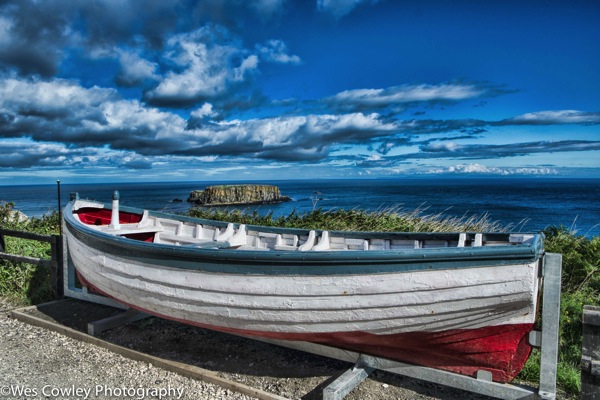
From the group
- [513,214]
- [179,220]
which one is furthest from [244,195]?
[179,220]

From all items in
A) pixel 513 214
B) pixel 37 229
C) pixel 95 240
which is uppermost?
pixel 95 240

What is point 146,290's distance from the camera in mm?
4629

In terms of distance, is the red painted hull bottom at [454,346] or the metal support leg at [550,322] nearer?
the metal support leg at [550,322]

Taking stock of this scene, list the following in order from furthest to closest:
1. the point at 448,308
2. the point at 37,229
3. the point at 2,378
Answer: the point at 37,229 < the point at 2,378 < the point at 448,308

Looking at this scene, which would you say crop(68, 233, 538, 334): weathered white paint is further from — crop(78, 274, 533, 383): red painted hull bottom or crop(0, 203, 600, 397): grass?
crop(0, 203, 600, 397): grass

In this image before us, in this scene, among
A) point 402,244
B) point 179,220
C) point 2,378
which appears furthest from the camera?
point 179,220

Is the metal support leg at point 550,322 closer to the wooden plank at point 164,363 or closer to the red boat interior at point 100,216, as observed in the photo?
the wooden plank at point 164,363

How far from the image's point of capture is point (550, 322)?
3.37 m

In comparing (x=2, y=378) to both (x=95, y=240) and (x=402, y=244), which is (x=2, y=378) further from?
(x=402, y=244)

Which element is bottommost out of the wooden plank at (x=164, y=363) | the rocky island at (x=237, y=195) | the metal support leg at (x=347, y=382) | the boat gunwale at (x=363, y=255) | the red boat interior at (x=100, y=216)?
the rocky island at (x=237, y=195)

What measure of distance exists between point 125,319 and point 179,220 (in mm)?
1697

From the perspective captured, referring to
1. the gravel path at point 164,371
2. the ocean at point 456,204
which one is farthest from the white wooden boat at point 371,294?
the ocean at point 456,204

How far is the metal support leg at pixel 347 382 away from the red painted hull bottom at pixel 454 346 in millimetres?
175

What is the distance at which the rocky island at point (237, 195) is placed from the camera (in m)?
49.1
